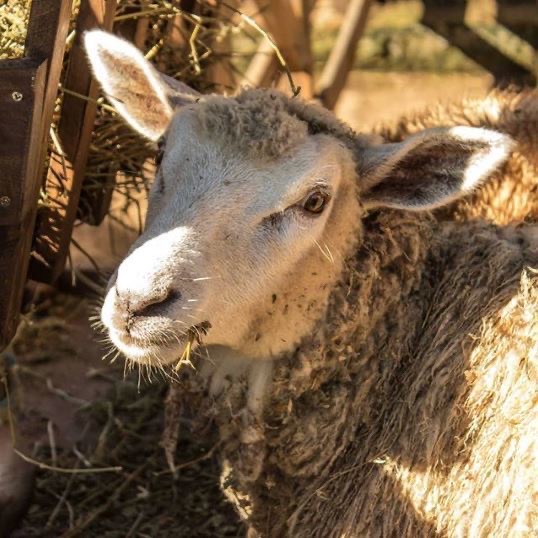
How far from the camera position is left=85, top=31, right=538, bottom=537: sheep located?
2.89 m

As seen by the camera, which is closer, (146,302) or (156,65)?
(146,302)

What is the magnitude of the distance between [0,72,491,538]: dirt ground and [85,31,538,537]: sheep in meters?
0.80

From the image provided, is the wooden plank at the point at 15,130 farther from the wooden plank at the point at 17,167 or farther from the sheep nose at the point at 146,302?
the sheep nose at the point at 146,302

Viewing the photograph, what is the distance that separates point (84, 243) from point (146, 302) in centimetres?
313

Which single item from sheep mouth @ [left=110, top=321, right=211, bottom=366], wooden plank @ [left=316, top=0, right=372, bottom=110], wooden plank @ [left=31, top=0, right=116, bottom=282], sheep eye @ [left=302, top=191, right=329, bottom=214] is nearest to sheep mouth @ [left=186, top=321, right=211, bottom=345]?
sheep mouth @ [left=110, top=321, right=211, bottom=366]

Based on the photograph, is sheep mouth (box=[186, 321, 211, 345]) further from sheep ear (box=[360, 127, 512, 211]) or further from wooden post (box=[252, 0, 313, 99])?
wooden post (box=[252, 0, 313, 99])

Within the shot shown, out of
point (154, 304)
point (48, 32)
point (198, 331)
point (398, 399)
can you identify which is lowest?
point (398, 399)

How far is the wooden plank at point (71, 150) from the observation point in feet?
11.0

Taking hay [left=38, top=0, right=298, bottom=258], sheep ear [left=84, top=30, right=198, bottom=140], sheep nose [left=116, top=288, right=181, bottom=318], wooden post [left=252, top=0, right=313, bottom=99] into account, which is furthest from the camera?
wooden post [left=252, top=0, right=313, bottom=99]

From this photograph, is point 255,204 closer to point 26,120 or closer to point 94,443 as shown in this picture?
point 26,120

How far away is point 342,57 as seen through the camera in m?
5.96

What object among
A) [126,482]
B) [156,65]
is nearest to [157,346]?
[156,65]

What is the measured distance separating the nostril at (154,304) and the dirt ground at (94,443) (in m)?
1.31

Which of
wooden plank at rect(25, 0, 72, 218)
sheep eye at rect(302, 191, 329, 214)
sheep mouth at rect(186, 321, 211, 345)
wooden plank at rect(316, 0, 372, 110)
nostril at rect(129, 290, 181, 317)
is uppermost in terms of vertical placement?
wooden plank at rect(25, 0, 72, 218)
